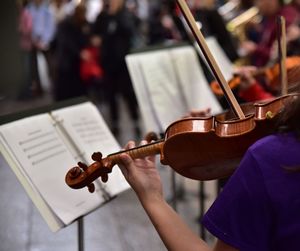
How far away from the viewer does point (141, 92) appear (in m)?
2.66

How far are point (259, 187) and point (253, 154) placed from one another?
54mm

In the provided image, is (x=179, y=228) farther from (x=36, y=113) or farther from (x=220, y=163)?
(x=36, y=113)

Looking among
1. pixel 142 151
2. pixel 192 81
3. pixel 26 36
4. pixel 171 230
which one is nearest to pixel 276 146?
pixel 171 230

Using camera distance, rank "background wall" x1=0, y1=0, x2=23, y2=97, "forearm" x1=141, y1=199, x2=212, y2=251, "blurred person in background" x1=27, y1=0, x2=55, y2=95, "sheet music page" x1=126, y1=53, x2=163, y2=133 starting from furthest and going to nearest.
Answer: "blurred person in background" x1=27, y1=0, x2=55, y2=95
"background wall" x1=0, y1=0, x2=23, y2=97
"sheet music page" x1=126, y1=53, x2=163, y2=133
"forearm" x1=141, y1=199, x2=212, y2=251

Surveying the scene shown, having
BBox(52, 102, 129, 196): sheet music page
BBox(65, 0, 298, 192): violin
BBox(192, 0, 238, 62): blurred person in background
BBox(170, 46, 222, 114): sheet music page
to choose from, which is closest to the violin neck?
BBox(65, 0, 298, 192): violin

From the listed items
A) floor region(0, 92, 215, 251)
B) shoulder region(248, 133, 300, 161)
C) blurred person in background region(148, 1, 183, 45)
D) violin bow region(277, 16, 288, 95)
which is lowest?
blurred person in background region(148, 1, 183, 45)

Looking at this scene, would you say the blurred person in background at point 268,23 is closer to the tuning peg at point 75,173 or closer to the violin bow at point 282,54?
the violin bow at point 282,54

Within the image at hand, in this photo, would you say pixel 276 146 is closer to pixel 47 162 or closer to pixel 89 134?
pixel 47 162

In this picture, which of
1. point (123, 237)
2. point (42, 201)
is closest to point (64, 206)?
point (42, 201)

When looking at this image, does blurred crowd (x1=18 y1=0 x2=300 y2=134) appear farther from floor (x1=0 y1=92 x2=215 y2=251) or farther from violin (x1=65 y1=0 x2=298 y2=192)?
violin (x1=65 y1=0 x2=298 y2=192)

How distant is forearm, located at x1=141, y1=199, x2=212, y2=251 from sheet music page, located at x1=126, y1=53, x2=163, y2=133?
148 centimetres

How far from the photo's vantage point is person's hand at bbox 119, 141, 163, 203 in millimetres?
1185

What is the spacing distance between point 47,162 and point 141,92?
110 centimetres

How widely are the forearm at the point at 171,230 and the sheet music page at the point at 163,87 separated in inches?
57.2
